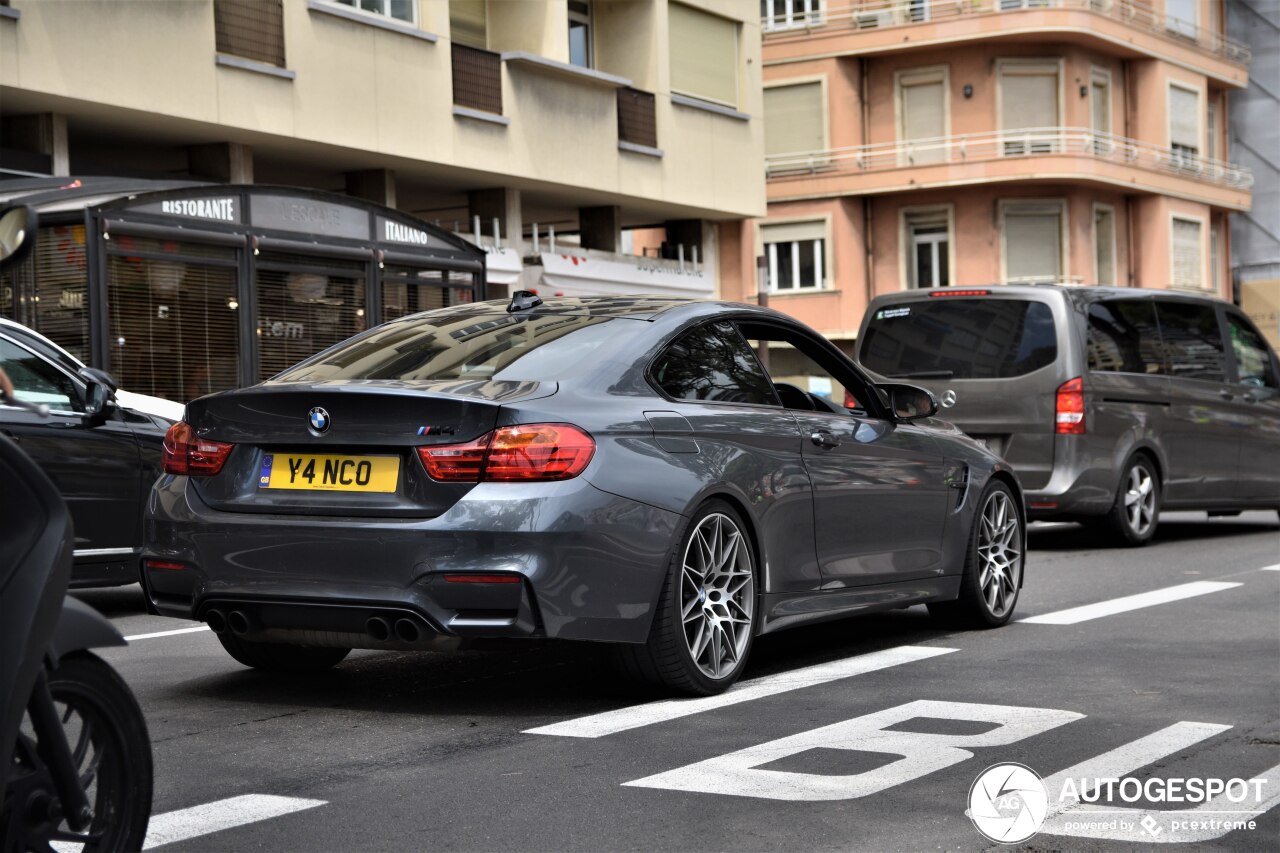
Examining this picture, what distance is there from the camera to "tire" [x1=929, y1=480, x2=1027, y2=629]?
847 cm

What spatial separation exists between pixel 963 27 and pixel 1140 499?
100ft

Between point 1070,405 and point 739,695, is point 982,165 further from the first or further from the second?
point 739,695

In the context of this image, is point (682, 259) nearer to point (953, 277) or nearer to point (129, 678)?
point (953, 277)

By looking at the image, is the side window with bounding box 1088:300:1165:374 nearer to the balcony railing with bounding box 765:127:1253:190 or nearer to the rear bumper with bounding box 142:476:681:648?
the rear bumper with bounding box 142:476:681:648

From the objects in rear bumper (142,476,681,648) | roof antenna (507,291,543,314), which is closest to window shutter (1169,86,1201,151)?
roof antenna (507,291,543,314)

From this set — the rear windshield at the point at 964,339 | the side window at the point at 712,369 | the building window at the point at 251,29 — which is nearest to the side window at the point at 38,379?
the side window at the point at 712,369

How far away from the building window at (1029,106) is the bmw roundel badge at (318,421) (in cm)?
3865

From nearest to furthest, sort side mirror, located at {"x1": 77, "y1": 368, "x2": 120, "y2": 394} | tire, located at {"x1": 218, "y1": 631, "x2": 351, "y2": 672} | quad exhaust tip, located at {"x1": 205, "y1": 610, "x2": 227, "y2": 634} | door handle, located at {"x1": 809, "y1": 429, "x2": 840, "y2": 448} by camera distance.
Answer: quad exhaust tip, located at {"x1": 205, "y1": 610, "x2": 227, "y2": 634} → tire, located at {"x1": 218, "y1": 631, "x2": 351, "y2": 672} → door handle, located at {"x1": 809, "y1": 429, "x2": 840, "y2": 448} → side mirror, located at {"x1": 77, "y1": 368, "x2": 120, "y2": 394}

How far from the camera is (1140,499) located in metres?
13.8

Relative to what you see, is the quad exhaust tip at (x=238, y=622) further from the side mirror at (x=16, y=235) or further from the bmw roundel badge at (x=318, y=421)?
the side mirror at (x=16, y=235)

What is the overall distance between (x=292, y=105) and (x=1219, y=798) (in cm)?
1792

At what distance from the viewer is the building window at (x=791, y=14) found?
44.6 metres

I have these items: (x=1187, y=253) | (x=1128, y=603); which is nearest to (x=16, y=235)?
(x=1128, y=603)

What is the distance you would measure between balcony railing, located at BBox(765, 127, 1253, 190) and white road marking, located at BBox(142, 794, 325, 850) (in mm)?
39660
